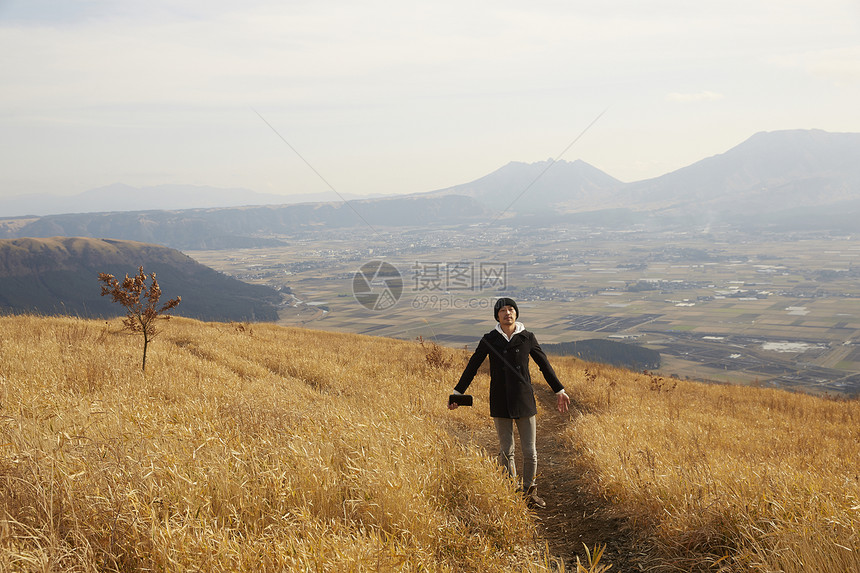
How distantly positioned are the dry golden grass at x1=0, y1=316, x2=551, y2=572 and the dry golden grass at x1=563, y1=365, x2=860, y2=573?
1246 millimetres

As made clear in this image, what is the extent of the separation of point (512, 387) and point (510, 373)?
0.52 feet

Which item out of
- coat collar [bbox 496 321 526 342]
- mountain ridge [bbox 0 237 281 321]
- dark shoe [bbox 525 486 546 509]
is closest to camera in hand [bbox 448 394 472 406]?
coat collar [bbox 496 321 526 342]

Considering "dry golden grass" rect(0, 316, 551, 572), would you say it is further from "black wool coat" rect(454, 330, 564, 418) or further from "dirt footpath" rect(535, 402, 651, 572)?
"black wool coat" rect(454, 330, 564, 418)

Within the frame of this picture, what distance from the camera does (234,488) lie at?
3986mm

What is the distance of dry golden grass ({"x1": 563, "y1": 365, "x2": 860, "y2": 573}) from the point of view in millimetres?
3379

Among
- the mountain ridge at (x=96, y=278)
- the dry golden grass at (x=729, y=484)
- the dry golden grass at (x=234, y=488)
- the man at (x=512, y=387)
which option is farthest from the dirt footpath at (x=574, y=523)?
the mountain ridge at (x=96, y=278)

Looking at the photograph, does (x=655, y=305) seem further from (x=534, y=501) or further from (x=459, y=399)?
(x=459, y=399)

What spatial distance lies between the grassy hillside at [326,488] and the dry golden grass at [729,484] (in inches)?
0.9

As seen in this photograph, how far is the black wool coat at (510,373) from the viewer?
562 centimetres

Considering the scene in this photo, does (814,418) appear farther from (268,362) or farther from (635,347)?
(635,347)

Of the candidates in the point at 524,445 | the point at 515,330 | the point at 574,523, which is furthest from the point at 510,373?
the point at 574,523

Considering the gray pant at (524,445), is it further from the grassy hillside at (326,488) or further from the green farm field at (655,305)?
the green farm field at (655,305)

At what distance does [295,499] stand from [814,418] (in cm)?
1286

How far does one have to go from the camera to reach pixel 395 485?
4223mm
